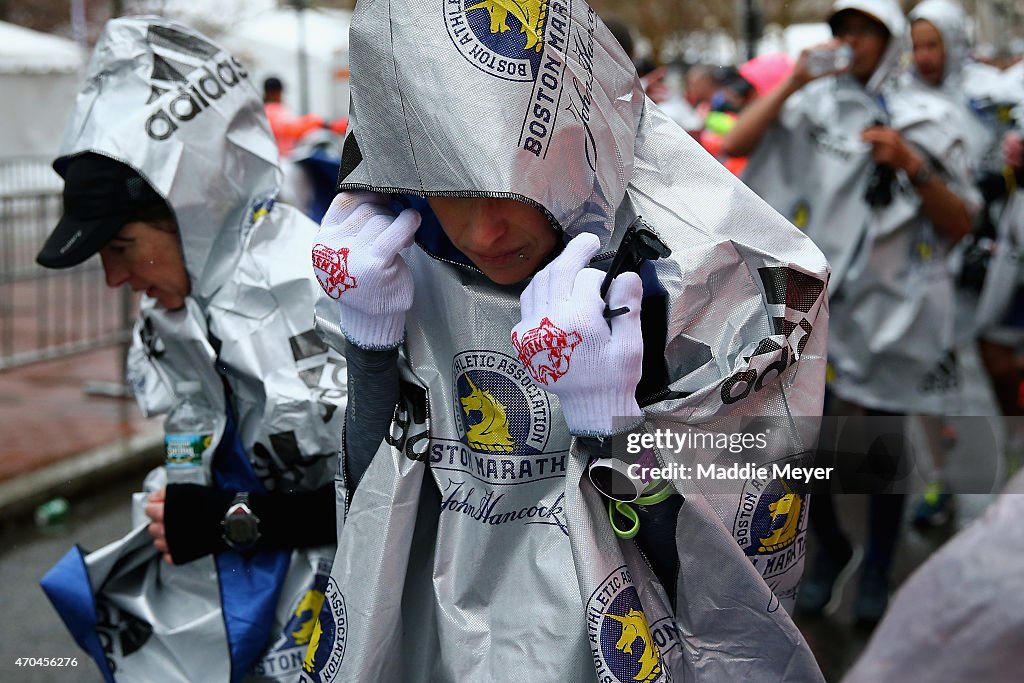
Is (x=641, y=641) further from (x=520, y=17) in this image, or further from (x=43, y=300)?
(x=43, y=300)

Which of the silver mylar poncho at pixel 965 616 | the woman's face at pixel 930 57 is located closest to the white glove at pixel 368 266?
the silver mylar poncho at pixel 965 616

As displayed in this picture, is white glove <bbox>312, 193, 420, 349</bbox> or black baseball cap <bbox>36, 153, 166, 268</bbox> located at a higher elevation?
white glove <bbox>312, 193, 420, 349</bbox>

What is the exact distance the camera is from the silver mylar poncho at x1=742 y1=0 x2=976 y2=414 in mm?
4707

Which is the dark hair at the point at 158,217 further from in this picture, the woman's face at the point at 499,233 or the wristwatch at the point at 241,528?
the woman's face at the point at 499,233

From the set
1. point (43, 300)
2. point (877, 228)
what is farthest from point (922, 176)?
point (43, 300)

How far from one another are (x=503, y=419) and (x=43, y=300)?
9.03 m

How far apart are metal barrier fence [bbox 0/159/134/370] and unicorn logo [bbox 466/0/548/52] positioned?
5.81 m

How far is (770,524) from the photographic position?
6.59ft

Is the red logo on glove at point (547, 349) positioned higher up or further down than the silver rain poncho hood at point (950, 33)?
higher up

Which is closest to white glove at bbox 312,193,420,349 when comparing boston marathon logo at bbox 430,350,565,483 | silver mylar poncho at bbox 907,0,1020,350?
boston marathon logo at bbox 430,350,565,483

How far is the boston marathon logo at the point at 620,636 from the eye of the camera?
1.79 meters

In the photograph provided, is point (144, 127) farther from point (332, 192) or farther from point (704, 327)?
point (704, 327)

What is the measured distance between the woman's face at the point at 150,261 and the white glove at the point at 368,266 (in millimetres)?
810

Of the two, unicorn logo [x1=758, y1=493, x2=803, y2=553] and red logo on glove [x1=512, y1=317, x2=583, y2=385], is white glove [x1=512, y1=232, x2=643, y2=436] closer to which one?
red logo on glove [x1=512, y1=317, x2=583, y2=385]
